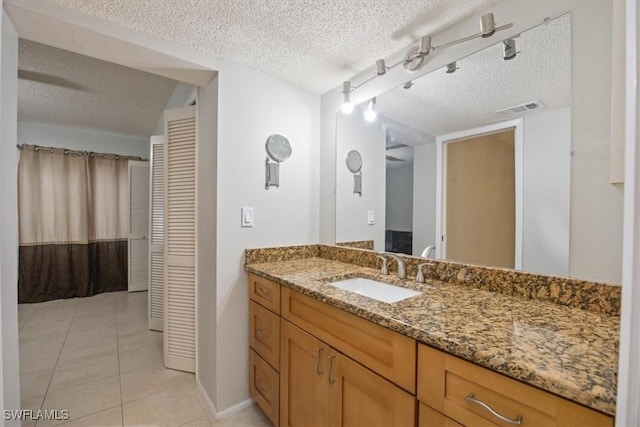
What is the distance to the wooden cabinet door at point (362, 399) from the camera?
0.87 m

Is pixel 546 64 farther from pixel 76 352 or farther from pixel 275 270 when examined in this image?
pixel 76 352

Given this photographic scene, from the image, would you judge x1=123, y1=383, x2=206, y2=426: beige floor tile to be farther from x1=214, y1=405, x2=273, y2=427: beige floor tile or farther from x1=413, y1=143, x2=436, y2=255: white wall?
x1=413, y1=143, x2=436, y2=255: white wall

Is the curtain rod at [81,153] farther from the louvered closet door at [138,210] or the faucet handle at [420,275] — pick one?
the faucet handle at [420,275]

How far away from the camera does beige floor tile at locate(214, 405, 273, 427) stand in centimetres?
161

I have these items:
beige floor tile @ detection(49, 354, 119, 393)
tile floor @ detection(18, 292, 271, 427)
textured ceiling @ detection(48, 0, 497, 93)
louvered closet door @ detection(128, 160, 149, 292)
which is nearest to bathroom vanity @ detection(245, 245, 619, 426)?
tile floor @ detection(18, 292, 271, 427)

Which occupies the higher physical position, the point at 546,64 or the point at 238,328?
the point at 546,64

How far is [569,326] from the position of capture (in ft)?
2.76

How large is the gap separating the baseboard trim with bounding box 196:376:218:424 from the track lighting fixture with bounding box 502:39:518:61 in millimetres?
2407

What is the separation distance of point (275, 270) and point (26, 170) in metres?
4.22

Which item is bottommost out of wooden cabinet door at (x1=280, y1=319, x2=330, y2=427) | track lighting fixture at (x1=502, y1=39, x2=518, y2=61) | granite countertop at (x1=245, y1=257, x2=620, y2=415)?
wooden cabinet door at (x1=280, y1=319, x2=330, y2=427)

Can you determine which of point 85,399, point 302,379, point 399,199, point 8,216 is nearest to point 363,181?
point 399,199

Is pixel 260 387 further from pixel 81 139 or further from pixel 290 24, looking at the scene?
pixel 81 139

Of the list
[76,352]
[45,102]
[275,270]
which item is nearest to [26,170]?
[45,102]

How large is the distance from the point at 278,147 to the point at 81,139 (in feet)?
13.1
